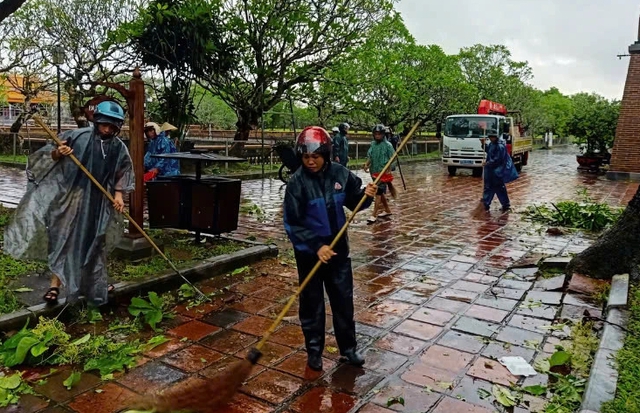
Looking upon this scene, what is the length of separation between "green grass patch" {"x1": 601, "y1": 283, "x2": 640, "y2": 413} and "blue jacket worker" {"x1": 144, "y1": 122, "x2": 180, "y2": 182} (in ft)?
19.3

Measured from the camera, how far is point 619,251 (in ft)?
17.5

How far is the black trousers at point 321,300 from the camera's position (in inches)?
138

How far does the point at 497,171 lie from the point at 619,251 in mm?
5105

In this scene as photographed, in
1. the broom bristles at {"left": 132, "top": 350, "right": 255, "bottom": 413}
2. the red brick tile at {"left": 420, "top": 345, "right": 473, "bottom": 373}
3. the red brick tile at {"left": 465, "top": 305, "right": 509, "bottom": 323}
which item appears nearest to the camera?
the broom bristles at {"left": 132, "top": 350, "right": 255, "bottom": 413}

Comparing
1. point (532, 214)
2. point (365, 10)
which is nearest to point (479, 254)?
point (532, 214)

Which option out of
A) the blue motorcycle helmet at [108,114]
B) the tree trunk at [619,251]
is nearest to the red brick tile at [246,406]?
the blue motorcycle helmet at [108,114]

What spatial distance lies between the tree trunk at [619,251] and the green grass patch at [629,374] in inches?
44.7

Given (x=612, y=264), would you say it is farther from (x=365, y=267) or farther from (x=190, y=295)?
(x=190, y=295)

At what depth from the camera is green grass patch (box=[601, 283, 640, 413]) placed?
9.27ft

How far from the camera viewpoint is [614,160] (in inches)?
728

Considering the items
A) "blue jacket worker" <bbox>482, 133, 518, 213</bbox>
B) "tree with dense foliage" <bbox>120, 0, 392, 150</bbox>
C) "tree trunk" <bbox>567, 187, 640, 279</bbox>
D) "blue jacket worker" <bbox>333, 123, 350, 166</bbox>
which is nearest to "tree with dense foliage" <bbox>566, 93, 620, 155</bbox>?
"tree with dense foliage" <bbox>120, 0, 392, 150</bbox>

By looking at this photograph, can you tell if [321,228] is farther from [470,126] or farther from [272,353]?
[470,126]

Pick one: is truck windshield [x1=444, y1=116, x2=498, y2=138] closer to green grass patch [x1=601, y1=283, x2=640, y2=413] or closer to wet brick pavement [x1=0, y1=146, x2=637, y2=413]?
wet brick pavement [x1=0, y1=146, x2=637, y2=413]

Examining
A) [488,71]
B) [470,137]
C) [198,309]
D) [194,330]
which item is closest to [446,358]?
[194,330]
